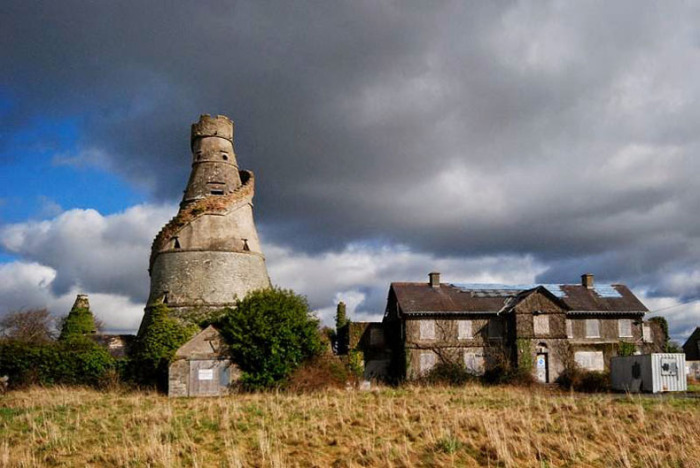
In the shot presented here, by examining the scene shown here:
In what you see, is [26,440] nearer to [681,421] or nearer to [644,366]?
[681,421]

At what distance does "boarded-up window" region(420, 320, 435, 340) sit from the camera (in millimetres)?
35781

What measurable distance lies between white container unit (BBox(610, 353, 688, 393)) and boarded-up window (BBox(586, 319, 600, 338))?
700 centimetres

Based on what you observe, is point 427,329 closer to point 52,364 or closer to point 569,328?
point 569,328

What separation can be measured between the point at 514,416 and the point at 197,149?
23902 mm

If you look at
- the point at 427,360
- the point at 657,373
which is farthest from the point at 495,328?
the point at 657,373

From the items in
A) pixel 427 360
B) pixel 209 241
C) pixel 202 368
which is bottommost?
pixel 427 360

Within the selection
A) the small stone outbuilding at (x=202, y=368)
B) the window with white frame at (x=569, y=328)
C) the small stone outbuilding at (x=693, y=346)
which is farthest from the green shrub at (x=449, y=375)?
the small stone outbuilding at (x=693, y=346)

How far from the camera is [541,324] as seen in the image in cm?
3559

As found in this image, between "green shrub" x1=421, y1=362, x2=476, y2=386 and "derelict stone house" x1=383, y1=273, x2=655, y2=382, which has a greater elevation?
"derelict stone house" x1=383, y1=273, x2=655, y2=382

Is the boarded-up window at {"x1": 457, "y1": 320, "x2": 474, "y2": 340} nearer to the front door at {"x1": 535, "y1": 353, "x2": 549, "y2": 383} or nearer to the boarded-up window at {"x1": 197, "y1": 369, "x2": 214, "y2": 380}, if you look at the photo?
the front door at {"x1": 535, "y1": 353, "x2": 549, "y2": 383}

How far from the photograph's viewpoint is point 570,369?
3512 cm

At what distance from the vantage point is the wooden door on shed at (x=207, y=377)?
26484 mm

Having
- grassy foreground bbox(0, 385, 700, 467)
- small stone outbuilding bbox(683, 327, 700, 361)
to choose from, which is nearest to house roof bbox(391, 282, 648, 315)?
grassy foreground bbox(0, 385, 700, 467)

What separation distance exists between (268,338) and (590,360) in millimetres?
20749
